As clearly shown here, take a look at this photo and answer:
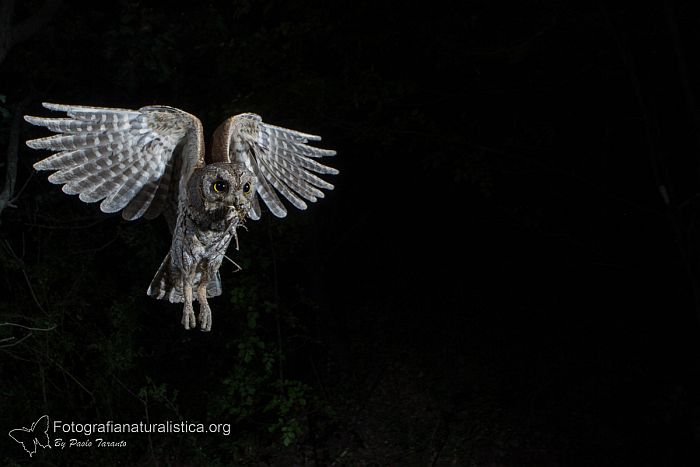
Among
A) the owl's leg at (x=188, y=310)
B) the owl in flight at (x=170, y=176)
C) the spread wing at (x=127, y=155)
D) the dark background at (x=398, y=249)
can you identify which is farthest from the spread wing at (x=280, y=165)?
the dark background at (x=398, y=249)

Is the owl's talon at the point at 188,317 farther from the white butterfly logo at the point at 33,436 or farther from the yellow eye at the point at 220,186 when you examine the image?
the white butterfly logo at the point at 33,436

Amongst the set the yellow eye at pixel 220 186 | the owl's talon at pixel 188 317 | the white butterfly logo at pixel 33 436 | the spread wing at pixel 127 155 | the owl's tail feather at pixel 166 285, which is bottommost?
the white butterfly logo at pixel 33 436

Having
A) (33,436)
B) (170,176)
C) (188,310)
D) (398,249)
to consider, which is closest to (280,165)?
(170,176)

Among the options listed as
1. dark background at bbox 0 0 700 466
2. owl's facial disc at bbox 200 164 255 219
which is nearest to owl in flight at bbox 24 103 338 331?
owl's facial disc at bbox 200 164 255 219

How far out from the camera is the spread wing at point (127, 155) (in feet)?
6.50

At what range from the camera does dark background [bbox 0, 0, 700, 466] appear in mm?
3893

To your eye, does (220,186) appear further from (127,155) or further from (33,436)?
(33,436)

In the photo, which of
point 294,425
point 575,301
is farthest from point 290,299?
point 575,301

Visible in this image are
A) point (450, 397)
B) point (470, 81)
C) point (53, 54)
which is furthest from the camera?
point (450, 397)

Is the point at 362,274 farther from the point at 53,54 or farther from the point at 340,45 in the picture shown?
the point at 53,54

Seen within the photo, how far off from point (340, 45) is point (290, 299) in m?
1.94

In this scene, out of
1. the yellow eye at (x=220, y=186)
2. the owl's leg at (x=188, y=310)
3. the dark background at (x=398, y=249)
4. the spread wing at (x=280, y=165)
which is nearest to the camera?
the yellow eye at (x=220, y=186)

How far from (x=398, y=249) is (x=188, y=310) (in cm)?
399

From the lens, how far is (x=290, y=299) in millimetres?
5355
